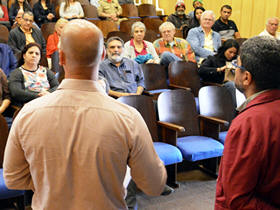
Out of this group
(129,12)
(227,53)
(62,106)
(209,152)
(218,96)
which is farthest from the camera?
(129,12)

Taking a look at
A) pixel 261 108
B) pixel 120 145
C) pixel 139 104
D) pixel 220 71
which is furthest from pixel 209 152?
pixel 120 145

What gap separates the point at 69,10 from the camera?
16.0 ft

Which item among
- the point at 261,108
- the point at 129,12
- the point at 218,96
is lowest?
the point at 218,96

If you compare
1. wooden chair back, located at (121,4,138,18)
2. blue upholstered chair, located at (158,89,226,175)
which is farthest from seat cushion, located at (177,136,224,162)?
wooden chair back, located at (121,4,138,18)

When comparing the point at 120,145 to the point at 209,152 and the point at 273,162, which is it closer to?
the point at 273,162

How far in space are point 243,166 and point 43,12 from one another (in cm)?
485

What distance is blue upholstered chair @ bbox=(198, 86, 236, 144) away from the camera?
9.20 ft

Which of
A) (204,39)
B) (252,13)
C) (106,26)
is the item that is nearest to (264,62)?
(204,39)

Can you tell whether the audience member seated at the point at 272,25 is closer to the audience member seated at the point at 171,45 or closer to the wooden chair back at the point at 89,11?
the audience member seated at the point at 171,45

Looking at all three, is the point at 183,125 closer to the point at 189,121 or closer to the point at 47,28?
the point at 189,121

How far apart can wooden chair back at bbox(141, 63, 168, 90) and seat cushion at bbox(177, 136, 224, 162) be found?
98cm

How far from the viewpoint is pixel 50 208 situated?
2.90 ft

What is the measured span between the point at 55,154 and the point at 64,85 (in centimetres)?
18

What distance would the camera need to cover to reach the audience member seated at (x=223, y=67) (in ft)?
10.8
